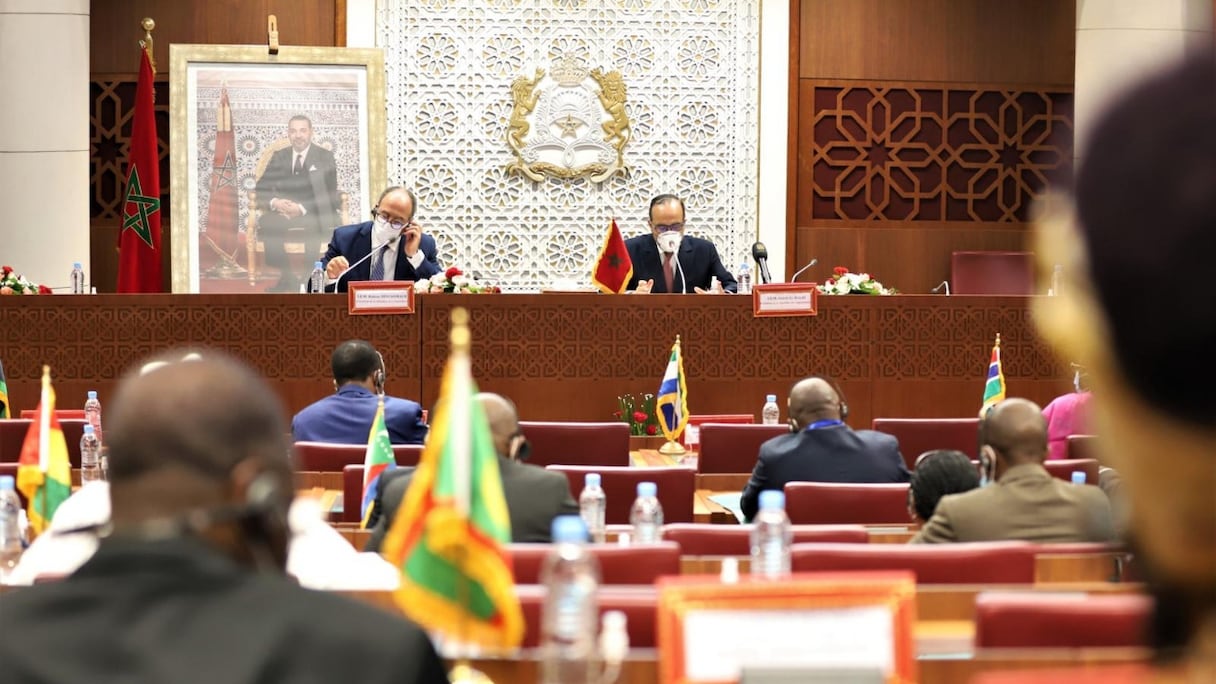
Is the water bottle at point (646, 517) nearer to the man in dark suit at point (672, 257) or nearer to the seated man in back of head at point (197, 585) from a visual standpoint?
the seated man in back of head at point (197, 585)

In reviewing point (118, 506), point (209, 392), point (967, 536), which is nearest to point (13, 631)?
point (118, 506)

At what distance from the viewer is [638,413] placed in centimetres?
691

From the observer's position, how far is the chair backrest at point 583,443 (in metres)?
5.04

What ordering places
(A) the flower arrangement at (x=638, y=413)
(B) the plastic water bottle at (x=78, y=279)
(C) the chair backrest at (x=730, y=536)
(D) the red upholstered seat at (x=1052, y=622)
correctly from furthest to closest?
1. (B) the plastic water bottle at (x=78, y=279)
2. (A) the flower arrangement at (x=638, y=413)
3. (C) the chair backrest at (x=730, y=536)
4. (D) the red upholstered seat at (x=1052, y=622)

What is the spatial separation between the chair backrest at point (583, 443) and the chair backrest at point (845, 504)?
4.61 ft

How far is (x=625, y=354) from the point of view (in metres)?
7.20

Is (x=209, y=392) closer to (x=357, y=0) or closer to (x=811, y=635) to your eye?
(x=811, y=635)

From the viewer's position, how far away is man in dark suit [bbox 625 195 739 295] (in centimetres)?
800

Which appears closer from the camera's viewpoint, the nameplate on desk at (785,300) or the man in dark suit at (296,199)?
the nameplate on desk at (785,300)

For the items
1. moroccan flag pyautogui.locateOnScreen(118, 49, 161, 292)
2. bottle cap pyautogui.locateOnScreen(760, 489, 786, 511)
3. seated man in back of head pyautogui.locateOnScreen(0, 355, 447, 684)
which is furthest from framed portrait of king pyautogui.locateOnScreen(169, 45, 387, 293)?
seated man in back of head pyautogui.locateOnScreen(0, 355, 447, 684)

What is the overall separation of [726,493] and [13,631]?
3.89 meters

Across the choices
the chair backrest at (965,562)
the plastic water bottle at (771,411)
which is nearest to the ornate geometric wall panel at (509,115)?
the plastic water bottle at (771,411)

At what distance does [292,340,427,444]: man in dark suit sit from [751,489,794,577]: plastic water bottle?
2.55 meters

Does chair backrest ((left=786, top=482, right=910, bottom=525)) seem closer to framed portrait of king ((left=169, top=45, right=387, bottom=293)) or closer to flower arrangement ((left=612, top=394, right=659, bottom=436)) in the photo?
flower arrangement ((left=612, top=394, right=659, bottom=436))
